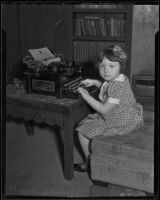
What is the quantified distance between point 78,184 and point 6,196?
0.31 metres

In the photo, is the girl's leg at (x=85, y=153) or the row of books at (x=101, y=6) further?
the girl's leg at (x=85, y=153)

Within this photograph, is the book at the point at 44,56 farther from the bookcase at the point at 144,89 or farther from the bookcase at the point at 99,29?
the bookcase at the point at 144,89

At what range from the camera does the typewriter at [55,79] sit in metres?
1.50

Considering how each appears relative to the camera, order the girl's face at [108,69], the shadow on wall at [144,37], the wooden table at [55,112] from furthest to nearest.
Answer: the wooden table at [55,112]
the girl's face at [108,69]
the shadow on wall at [144,37]

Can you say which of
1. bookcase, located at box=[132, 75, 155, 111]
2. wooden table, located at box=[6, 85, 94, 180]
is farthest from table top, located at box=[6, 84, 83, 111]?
bookcase, located at box=[132, 75, 155, 111]

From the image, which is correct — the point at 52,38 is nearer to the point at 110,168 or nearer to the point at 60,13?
the point at 60,13

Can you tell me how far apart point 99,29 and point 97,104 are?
296mm

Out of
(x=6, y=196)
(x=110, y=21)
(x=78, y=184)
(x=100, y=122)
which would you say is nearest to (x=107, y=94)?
(x=100, y=122)

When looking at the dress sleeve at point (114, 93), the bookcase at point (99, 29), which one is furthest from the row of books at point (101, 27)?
the dress sleeve at point (114, 93)

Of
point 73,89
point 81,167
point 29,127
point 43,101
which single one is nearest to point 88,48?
point 73,89

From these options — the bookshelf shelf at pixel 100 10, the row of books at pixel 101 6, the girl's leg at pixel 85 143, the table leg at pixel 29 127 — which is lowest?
the girl's leg at pixel 85 143

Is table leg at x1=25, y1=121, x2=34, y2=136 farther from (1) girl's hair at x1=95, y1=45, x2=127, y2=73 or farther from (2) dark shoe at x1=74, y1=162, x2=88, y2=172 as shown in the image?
(1) girl's hair at x1=95, y1=45, x2=127, y2=73

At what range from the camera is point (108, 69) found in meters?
1.39

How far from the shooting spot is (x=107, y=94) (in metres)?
1.46
